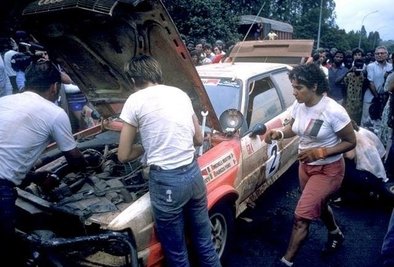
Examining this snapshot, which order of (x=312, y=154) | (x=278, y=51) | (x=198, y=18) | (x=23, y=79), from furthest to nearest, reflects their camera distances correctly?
(x=198, y=18) < (x=278, y=51) < (x=23, y=79) < (x=312, y=154)

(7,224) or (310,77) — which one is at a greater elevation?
(310,77)

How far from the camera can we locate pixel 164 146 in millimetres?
2318

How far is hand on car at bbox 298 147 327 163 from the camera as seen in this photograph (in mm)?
2867

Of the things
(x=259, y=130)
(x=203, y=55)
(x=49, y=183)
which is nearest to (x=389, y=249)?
(x=259, y=130)

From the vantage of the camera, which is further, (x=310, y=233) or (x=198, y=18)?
(x=198, y=18)

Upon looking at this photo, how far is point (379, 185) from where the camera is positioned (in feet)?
13.7

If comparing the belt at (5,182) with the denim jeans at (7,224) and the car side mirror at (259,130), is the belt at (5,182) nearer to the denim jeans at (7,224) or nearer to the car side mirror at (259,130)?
the denim jeans at (7,224)

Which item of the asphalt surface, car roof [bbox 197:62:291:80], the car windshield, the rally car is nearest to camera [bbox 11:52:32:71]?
the rally car

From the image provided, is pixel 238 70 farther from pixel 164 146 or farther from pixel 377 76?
pixel 377 76

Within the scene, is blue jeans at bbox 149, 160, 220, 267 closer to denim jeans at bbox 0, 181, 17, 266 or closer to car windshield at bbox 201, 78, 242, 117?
denim jeans at bbox 0, 181, 17, 266

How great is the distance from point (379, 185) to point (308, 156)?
1.81m

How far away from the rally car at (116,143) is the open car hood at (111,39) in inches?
0.4

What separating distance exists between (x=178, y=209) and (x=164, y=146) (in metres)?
0.44

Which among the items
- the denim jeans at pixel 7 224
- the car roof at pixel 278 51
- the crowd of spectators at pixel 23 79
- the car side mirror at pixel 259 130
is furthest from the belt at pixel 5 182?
the car roof at pixel 278 51
